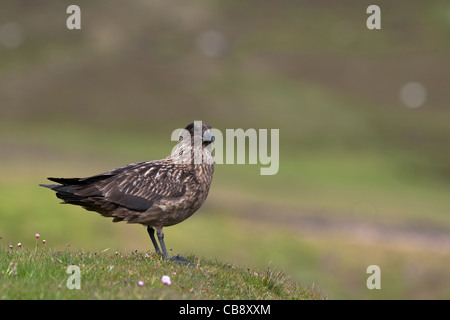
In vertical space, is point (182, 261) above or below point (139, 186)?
below

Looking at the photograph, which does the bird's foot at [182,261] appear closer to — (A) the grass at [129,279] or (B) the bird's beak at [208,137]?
(A) the grass at [129,279]

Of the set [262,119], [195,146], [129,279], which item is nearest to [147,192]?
[195,146]

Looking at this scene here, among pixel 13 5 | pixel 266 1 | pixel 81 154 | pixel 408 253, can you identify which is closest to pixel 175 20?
pixel 266 1

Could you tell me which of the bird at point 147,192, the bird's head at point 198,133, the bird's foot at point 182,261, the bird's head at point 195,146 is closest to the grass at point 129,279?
the bird's foot at point 182,261

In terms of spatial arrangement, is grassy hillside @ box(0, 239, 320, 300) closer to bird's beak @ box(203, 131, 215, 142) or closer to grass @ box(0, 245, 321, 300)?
grass @ box(0, 245, 321, 300)

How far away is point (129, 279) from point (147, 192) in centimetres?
267

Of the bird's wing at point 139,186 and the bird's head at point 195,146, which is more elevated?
the bird's head at point 195,146

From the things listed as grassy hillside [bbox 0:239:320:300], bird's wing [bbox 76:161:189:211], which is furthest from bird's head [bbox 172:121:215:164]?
grassy hillside [bbox 0:239:320:300]

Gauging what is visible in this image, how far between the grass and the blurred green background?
20.9m

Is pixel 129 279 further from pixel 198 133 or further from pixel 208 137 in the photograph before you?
pixel 198 133

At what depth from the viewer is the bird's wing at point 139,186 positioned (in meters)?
11.9

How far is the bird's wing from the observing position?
39.0 feet

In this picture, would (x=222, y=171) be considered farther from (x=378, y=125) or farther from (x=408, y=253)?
(x=378, y=125)

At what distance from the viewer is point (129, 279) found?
9586 mm
